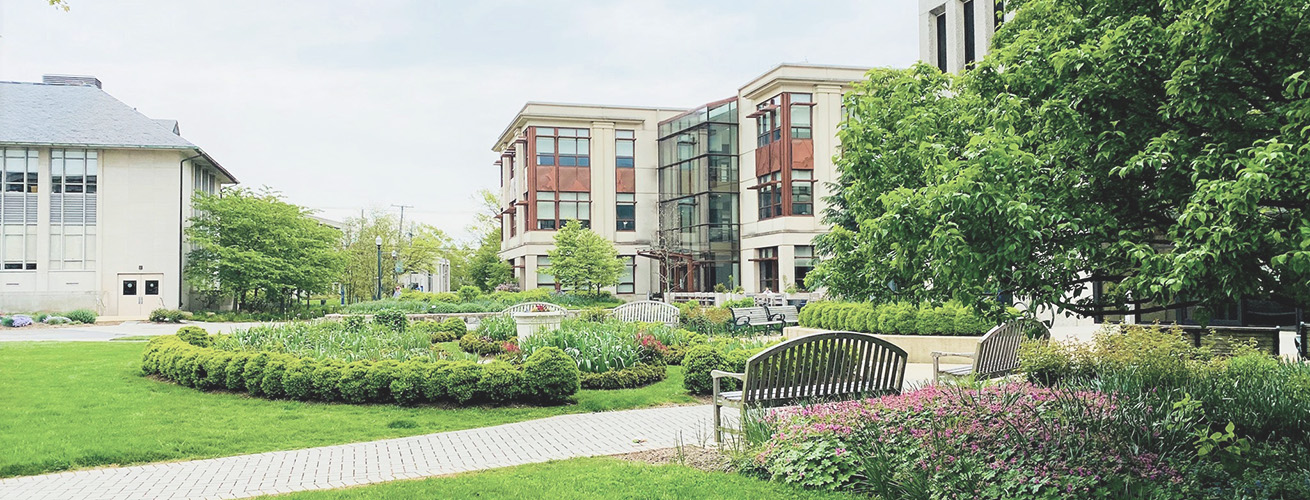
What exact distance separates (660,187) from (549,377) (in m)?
41.4

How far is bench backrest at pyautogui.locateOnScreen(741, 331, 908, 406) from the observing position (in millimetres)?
8062

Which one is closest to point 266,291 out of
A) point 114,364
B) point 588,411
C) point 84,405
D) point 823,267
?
point 114,364

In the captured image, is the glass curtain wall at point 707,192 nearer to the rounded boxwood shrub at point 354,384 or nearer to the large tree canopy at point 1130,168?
the rounded boxwood shrub at point 354,384

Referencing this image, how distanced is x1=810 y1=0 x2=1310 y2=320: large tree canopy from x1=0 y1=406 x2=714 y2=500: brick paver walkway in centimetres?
357

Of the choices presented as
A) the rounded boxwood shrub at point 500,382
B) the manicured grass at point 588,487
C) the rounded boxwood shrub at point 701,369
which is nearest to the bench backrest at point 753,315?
the rounded boxwood shrub at point 701,369

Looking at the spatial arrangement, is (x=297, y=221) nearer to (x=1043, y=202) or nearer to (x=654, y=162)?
(x=654, y=162)

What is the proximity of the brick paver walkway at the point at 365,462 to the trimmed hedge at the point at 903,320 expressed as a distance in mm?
7011

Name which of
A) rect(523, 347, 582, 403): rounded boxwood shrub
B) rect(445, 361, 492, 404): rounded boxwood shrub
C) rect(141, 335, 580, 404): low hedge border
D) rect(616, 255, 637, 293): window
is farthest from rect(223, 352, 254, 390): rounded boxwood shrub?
rect(616, 255, 637, 293): window

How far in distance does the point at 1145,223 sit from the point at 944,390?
246 cm

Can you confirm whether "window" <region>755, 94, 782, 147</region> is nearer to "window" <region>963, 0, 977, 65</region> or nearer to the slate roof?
"window" <region>963, 0, 977, 65</region>

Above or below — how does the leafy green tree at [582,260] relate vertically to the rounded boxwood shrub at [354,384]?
above

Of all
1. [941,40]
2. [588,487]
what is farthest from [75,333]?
[588,487]

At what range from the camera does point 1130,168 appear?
5.12 meters

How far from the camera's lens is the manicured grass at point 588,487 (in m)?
6.15
